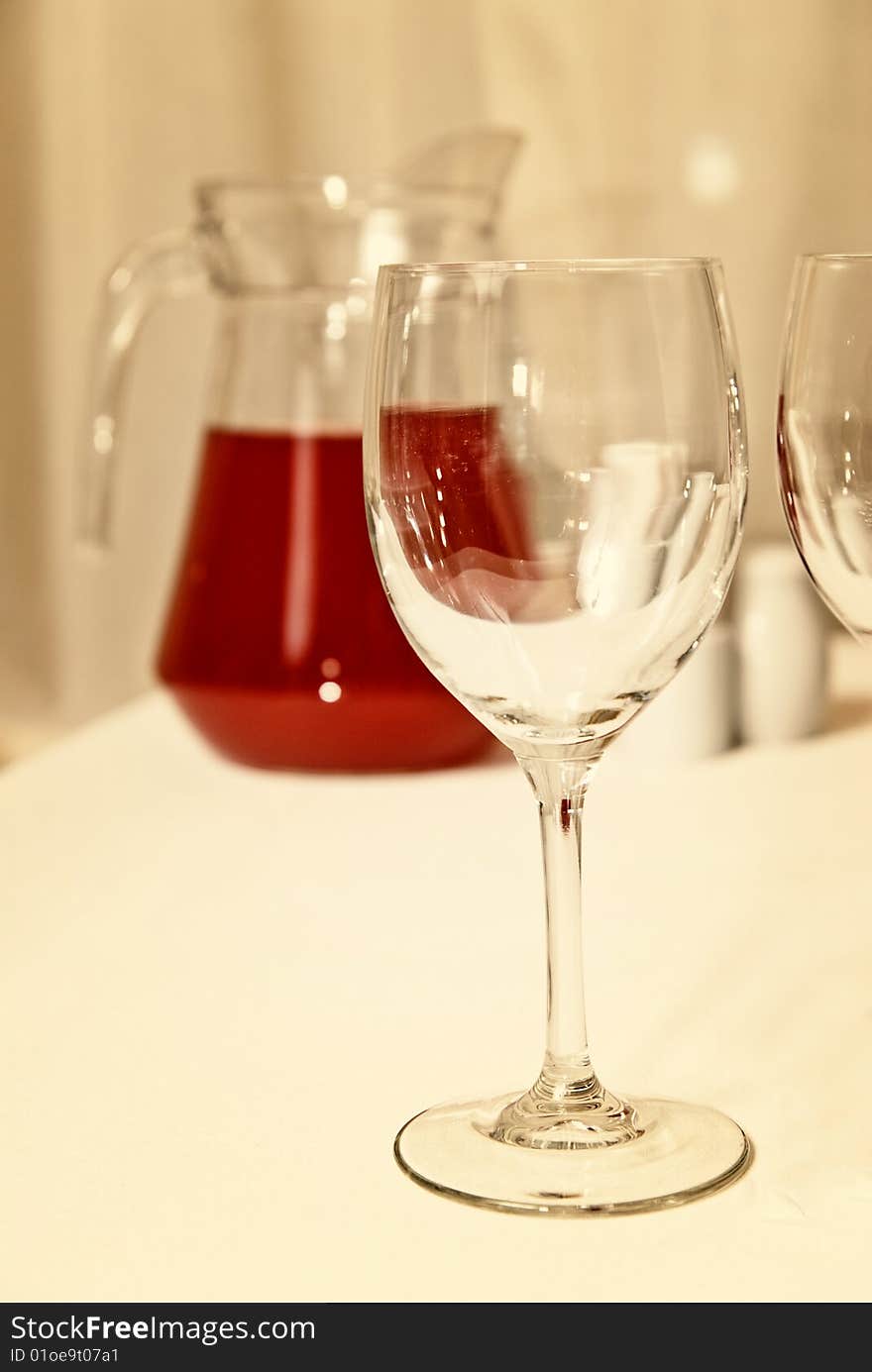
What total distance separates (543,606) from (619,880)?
294 millimetres

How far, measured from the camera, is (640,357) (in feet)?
1.33

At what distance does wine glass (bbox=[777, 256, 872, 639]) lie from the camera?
1.43 ft

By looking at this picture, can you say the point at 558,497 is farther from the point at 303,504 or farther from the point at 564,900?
the point at 303,504

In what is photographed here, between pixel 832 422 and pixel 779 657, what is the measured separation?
464mm

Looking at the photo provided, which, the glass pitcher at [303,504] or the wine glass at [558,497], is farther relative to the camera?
the glass pitcher at [303,504]

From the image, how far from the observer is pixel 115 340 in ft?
3.07

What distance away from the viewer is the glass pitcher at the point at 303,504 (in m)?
0.84

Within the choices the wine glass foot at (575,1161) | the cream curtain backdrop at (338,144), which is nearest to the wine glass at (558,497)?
the wine glass foot at (575,1161)

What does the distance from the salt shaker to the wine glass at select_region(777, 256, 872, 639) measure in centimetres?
43

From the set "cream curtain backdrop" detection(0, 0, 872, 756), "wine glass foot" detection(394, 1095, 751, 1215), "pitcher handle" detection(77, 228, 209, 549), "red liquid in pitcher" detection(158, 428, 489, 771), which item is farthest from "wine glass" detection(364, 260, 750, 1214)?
"cream curtain backdrop" detection(0, 0, 872, 756)

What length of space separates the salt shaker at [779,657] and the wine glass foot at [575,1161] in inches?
17.8

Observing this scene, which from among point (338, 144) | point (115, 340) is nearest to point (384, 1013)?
point (115, 340)

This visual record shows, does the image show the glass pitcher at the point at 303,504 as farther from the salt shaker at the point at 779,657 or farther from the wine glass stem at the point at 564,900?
the wine glass stem at the point at 564,900
